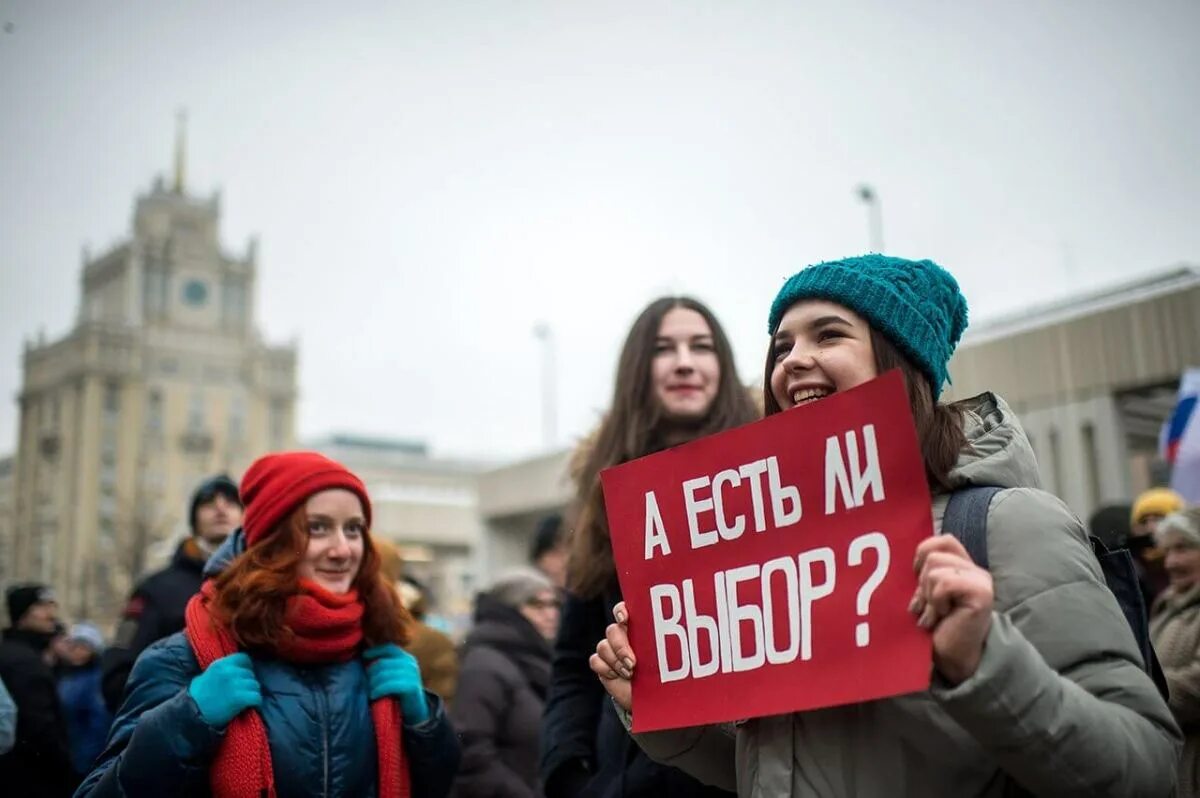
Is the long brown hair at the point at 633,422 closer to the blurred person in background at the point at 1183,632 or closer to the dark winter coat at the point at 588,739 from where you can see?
the dark winter coat at the point at 588,739

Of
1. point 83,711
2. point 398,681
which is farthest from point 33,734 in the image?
point 398,681

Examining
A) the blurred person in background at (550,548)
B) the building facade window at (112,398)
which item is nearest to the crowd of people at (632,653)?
the blurred person in background at (550,548)

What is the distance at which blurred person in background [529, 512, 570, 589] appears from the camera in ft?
19.6

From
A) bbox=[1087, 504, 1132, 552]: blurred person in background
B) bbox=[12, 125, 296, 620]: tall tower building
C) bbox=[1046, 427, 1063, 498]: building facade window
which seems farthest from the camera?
bbox=[12, 125, 296, 620]: tall tower building

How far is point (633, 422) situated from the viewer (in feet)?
11.1

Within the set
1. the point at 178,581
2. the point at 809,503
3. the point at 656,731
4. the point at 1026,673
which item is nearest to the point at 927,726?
the point at 1026,673

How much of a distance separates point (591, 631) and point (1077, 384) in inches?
543

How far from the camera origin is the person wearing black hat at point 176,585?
14.2ft

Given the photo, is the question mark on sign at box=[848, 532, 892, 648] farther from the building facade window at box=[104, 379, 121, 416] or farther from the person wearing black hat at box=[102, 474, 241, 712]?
the building facade window at box=[104, 379, 121, 416]

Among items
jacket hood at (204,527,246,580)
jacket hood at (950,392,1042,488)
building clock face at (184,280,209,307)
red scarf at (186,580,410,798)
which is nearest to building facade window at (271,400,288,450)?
building clock face at (184,280,209,307)

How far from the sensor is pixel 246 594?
295cm

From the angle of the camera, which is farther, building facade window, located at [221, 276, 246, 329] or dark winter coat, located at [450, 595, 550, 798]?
building facade window, located at [221, 276, 246, 329]

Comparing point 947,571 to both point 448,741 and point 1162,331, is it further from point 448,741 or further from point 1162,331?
point 1162,331

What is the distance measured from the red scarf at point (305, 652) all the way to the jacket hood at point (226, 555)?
0.33ft
